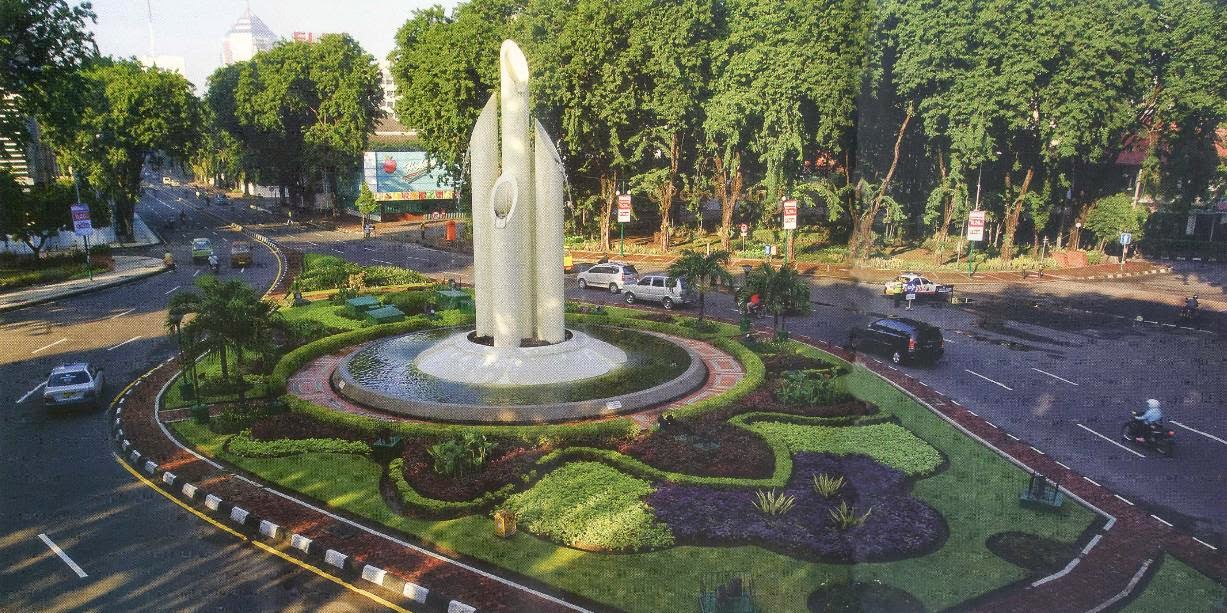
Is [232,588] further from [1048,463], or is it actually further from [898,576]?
[1048,463]

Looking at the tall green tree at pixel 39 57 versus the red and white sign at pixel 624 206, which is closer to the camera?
the tall green tree at pixel 39 57

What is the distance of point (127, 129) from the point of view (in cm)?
6050

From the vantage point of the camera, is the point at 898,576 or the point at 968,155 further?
the point at 968,155

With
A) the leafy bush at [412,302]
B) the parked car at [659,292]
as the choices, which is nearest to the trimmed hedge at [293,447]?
the leafy bush at [412,302]

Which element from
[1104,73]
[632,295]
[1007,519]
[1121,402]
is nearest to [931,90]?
[1104,73]

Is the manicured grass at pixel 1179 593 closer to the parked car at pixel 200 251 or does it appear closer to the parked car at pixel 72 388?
the parked car at pixel 72 388

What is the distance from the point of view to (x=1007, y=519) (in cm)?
1383

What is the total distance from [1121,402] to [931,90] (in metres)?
28.5

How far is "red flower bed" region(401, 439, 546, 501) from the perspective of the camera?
14664mm

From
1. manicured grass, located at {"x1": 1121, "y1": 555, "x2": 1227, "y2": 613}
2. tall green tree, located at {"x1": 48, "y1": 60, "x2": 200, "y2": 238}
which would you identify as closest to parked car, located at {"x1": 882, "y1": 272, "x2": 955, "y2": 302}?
manicured grass, located at {"x1": 1121, "y1": 555, "x2": 1227, "y2": 613}

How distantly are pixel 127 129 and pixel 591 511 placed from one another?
210 feet

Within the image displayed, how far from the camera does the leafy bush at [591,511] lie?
504 inches

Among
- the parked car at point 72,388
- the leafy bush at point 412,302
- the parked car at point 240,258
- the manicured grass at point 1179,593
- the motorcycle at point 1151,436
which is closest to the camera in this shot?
the manicured grass at point 1179,593

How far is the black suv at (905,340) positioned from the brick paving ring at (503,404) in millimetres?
5731
